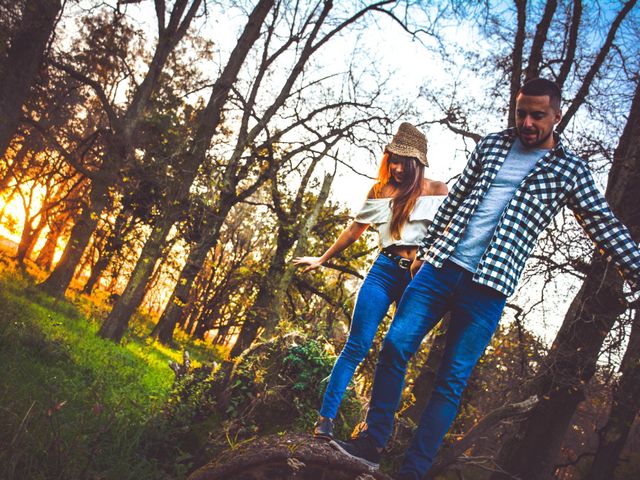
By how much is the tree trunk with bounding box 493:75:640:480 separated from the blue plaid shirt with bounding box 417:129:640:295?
5.04m

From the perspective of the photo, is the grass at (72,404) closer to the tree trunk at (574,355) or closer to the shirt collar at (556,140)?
the shirt collar at (556,140)

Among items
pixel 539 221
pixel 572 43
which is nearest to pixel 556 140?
pixel 539 221

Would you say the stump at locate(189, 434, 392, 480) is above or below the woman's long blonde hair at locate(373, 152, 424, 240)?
below

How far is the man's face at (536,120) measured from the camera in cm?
229

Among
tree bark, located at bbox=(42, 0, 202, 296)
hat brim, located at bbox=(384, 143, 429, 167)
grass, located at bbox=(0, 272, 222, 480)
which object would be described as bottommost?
grass, located at bbox=(0, 272, 222, 480)

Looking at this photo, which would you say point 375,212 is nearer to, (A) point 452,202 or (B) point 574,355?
(A) point 452,202

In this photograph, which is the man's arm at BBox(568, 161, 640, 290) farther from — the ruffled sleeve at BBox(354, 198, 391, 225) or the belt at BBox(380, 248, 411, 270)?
the ruffled sleeve at BBox(354, 198, 391, 225)

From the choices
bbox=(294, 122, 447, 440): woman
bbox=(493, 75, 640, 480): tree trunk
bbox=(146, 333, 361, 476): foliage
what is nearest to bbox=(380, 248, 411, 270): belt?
bbox=(294, 122, 447, 440): woman

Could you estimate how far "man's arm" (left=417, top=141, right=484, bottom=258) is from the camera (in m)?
2.64

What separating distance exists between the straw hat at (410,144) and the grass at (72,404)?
2531mm

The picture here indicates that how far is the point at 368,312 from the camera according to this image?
2.97m

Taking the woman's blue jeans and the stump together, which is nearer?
the stump

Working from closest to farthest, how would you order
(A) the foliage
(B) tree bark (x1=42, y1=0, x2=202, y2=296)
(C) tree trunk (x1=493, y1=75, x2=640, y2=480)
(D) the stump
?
(D) the stump < (A) the foliage < (C) tree trunk (x1=493, y1=75, x2=640, y2=480) < (B) tree bark (x1=42, y1=0, x2=202, y2=296)

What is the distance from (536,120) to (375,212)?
1.32 m
